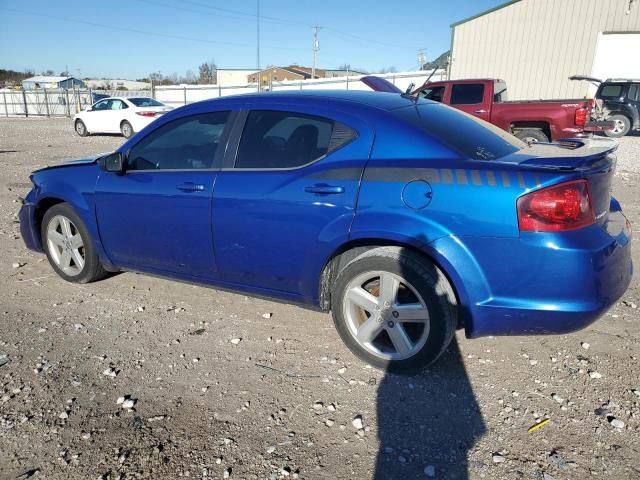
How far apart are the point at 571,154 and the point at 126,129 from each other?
17.7 metres

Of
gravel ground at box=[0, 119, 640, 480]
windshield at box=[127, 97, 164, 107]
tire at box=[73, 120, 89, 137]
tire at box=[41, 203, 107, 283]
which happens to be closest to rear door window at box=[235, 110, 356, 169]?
gravel ground at box=[0, 119, 640, 480]

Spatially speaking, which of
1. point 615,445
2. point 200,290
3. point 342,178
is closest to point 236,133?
point 342,178

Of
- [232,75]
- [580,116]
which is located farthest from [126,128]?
[232,75]

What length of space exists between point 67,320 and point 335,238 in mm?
2212

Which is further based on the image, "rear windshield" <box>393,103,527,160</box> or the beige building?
the beige building

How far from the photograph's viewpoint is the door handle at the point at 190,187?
3357 mm

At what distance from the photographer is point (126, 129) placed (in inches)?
709

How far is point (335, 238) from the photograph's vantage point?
2904 mm

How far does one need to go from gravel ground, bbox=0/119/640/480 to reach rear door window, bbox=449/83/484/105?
9275 mm

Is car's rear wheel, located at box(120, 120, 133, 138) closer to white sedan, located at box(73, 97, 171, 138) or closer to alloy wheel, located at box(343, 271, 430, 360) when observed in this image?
white sedan, located at box(73, 97, 171, 138)

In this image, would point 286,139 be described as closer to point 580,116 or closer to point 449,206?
point 449,206

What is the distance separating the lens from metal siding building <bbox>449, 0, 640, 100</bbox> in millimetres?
21562

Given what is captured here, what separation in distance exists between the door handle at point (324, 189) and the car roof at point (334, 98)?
587 millimetres

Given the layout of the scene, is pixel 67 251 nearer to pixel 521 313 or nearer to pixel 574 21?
pixel 521 313
